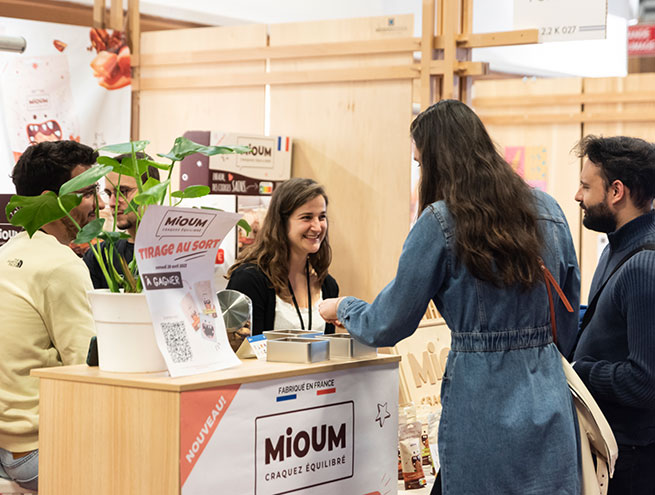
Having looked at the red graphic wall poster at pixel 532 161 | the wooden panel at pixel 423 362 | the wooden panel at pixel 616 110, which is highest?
the wooden panel at pixel 616 110

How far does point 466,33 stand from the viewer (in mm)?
4438

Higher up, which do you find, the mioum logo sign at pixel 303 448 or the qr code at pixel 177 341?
the qr code at pixel 177 341

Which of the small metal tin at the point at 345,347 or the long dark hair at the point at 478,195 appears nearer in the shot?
the long dark hair at the point at 478,195

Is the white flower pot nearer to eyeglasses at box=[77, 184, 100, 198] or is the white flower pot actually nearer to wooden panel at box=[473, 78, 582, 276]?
eyeglasses at box=[77, 184, 100, 198]

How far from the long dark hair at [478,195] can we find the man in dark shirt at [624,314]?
52 centimetres

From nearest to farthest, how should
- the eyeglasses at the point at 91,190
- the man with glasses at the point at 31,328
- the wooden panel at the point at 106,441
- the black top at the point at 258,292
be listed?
1. the wooden panel at the point at 106,441
2. the eyeglasses at the point at 91,190
3. the man with glasses at the point at 31,328
4. the black top at the point at 258,292

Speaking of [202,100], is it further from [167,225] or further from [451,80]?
[167,225]

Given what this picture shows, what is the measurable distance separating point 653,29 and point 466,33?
2836 mm

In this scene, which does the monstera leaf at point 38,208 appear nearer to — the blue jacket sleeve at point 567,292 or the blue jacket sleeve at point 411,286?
the blue jacket sleeve at point 411,286

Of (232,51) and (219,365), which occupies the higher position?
(232,51)

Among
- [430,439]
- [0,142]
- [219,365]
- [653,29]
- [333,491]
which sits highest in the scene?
[653,29]

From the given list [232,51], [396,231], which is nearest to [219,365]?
[396,231]

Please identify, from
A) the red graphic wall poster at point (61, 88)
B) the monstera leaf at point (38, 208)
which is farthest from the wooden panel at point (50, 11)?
the monstera leaf at point (38, 208)

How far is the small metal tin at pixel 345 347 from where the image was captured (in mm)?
2102
